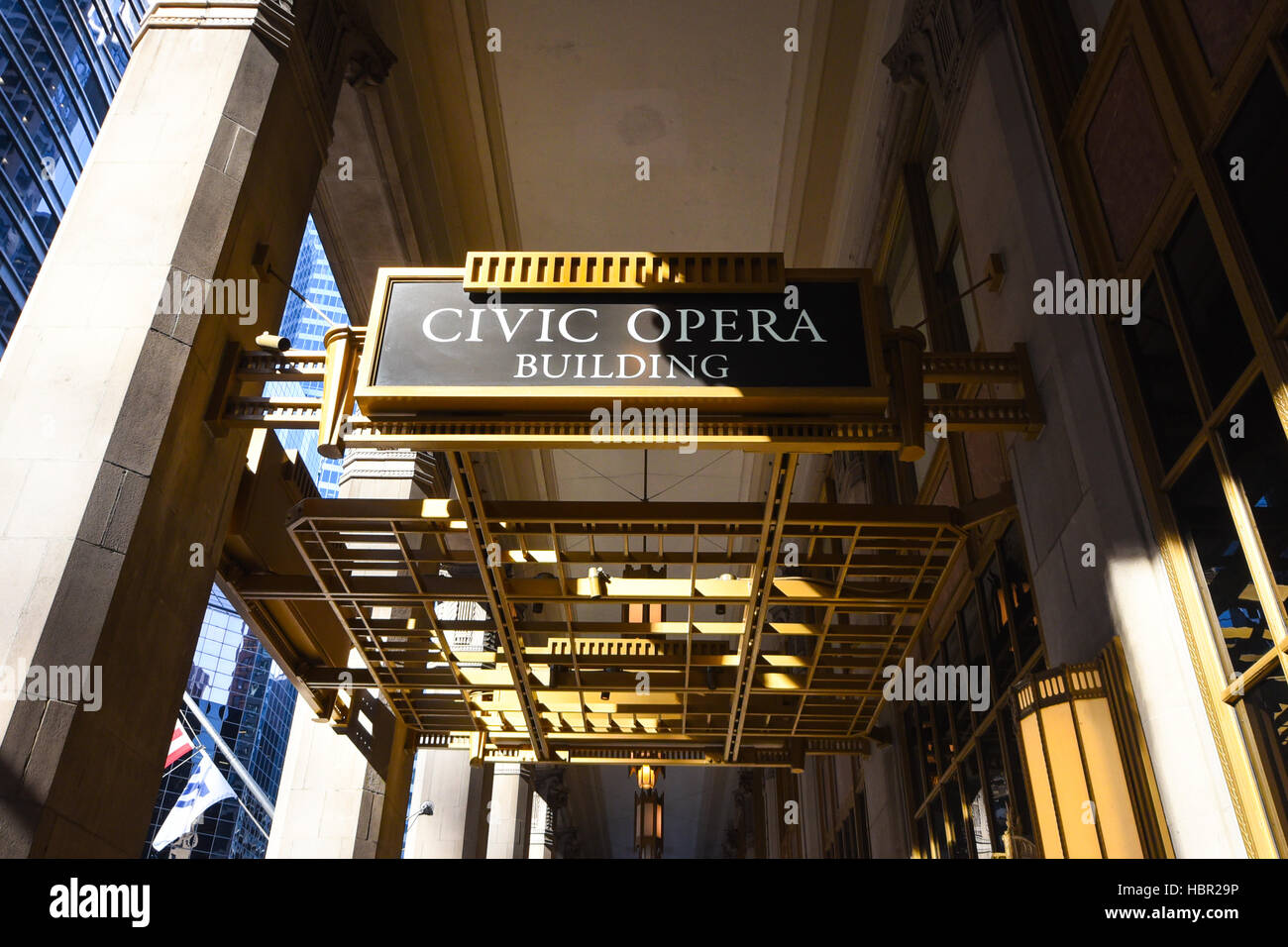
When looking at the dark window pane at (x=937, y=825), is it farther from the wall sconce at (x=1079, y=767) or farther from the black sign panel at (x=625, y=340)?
the black sign panel at (x=625, y=340)

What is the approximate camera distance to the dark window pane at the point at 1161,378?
5.39 meters

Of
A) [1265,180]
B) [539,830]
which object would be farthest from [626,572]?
[539,830]

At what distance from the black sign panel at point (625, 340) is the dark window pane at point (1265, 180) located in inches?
73.5

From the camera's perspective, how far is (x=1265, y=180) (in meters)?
4.56

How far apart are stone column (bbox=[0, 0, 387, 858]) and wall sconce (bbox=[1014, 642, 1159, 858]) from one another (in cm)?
540

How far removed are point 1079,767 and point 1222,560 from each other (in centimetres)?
128

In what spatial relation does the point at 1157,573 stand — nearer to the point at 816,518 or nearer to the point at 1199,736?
the point at 1199,736

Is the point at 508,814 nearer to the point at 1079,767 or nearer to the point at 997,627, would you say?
the point at 997,627

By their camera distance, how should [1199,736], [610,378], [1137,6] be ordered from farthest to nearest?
[1137,6] < [610,378] < [1199,736]

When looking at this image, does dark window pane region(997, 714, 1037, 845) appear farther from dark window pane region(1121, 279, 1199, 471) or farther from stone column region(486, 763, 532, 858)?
stone column region(486, 763, 532, 858)

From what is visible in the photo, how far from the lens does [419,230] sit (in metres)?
13.4
